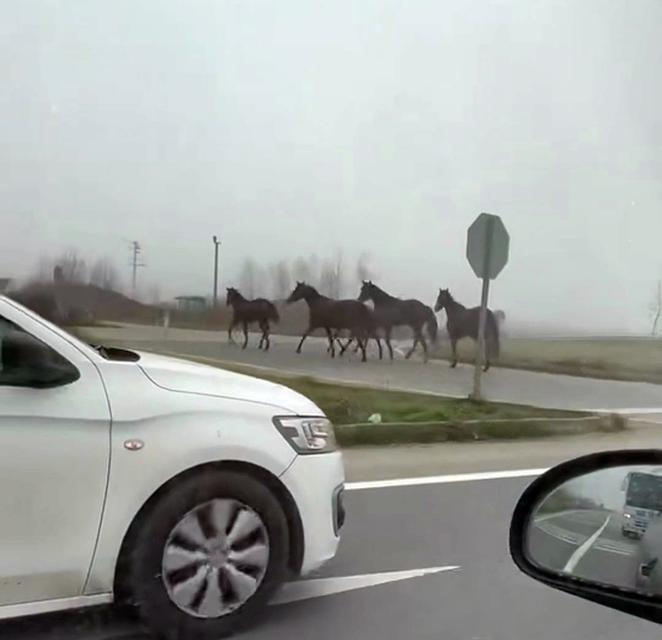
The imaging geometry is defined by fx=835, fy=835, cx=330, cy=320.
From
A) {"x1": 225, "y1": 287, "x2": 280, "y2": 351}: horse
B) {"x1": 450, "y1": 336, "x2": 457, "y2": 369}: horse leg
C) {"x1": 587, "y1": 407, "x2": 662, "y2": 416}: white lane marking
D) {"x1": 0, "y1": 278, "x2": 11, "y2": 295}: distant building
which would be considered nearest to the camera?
{"x1": 0, "y1": 278, "x2": 11, "y2": 295}: distant building

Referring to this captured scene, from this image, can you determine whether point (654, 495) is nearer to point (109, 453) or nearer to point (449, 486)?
point (109, 453)

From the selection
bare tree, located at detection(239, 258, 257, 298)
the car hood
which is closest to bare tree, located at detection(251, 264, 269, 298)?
bare tree, located at detection(239, 258, 257, 298)

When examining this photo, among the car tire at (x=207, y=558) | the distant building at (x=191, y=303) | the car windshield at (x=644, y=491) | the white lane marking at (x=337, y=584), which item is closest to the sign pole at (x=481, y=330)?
the distant building at (x=191, y=303)

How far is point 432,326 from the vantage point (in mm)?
7594

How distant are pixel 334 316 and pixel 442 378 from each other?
111 cm

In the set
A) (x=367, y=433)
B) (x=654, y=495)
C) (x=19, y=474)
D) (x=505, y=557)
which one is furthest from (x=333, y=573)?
(x=367, y=433)

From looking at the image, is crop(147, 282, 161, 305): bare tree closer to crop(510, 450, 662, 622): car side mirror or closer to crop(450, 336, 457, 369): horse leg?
crop(450, 336, 457, 369): horse leg

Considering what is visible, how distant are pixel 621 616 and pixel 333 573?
1.08 metres

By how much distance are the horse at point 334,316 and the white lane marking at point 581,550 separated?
16.9 feet

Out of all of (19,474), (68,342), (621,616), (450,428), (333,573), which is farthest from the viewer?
(450,428)

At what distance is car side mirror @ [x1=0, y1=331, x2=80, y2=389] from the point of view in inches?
97.0

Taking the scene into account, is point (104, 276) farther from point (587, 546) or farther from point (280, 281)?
point (587, 546)

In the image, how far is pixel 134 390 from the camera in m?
2.61

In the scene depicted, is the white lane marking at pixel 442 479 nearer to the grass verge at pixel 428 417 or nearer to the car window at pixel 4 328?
the grass verge at pixel 428 417
